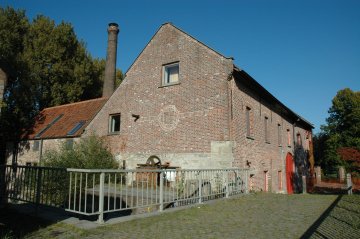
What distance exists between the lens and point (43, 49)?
95.4 feet

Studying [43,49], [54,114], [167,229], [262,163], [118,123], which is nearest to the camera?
[167,229]

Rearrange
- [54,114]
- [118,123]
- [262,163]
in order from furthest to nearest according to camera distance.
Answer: [54,114] → [118,123] → [262,163]

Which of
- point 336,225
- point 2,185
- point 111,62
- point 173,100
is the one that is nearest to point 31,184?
point 2,185

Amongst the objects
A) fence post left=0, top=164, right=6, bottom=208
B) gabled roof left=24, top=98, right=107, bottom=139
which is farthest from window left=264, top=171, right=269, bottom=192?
fence post left=0, top=164, right=6, bottom=208

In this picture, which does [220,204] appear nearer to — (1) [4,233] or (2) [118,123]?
(1) [4,233]

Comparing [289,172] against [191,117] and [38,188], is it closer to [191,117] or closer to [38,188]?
[191,117]

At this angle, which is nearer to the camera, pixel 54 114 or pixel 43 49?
pixel 54 114

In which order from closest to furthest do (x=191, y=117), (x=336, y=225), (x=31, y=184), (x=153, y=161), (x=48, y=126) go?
(x=336, y=225)
(x=31, y=184)
(x=191, y=117)
(x=153, y=161)
(x=48, y=126)

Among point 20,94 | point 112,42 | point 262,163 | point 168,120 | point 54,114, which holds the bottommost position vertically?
point 262,163

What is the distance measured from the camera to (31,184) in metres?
7.66

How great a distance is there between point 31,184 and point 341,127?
135 ft

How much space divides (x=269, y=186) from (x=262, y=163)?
1512 millimetres

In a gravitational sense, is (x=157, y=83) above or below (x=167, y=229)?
above

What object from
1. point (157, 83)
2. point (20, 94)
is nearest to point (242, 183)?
point (157, 83)
